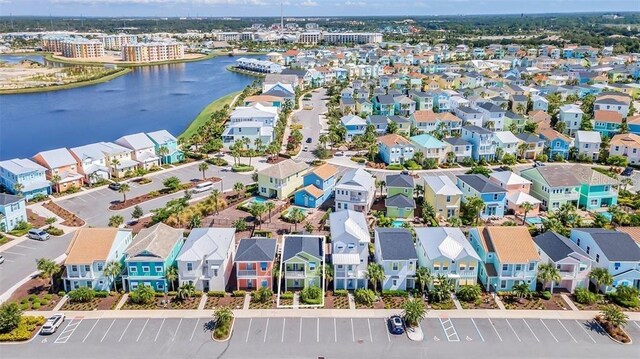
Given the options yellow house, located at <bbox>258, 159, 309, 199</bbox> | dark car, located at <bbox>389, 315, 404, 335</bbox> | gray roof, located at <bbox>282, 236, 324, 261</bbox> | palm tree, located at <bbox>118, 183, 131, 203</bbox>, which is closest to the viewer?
dark car, located at <bbox>389, 315, 404, 335</bbox>

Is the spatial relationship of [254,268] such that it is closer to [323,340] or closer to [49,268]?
[323,340]

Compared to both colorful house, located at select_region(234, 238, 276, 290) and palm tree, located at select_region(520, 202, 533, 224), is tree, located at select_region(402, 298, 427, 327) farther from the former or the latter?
palm tree, located at select_region(520, 202, 533, 224)

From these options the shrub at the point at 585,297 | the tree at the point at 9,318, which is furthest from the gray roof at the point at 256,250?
the shrub at the point at 585,297

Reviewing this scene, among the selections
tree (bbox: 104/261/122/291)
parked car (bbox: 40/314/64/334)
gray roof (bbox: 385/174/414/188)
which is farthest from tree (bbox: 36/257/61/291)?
gray roof (bbox: 385/174/414/188)

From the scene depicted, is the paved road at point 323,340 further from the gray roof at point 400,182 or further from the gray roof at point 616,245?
the gray roof at point 400,182

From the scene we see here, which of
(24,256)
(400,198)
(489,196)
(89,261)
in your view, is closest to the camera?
(89,261)

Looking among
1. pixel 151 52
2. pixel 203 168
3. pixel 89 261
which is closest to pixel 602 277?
pixel 89 261
